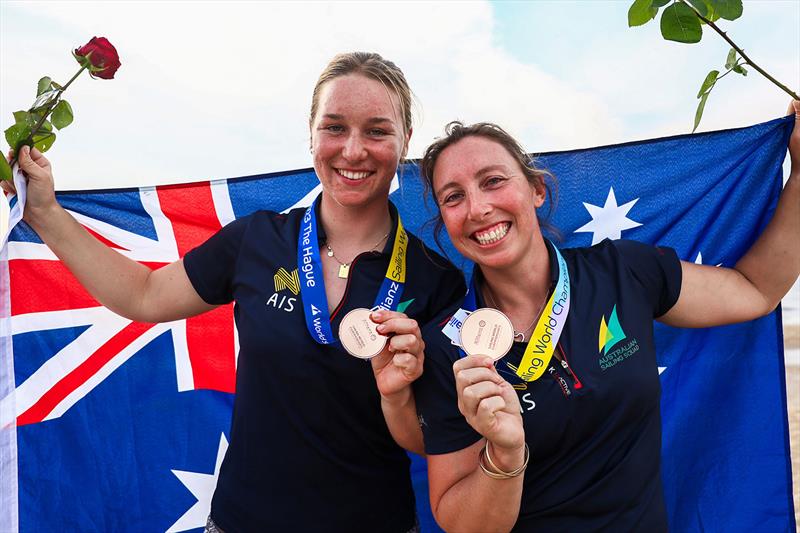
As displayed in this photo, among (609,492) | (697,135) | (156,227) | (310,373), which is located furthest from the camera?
(156,227)

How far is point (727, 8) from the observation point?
274 centimetres

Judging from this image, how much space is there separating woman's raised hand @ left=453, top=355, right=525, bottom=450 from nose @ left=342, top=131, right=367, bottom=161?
106 centimetres

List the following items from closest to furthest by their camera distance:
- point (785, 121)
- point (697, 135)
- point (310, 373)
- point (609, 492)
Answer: point (609, 492), point (310, 373), point (785, 121), point (697, 135)

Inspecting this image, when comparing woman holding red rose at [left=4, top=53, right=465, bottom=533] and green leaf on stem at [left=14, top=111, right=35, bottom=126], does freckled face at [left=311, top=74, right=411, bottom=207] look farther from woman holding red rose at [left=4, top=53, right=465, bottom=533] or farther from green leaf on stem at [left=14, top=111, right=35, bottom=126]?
green leaf on stem at [left=14, top=111, right=35, bottom=126]

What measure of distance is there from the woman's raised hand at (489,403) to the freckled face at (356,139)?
1.03 metres

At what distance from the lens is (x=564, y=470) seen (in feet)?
7.76

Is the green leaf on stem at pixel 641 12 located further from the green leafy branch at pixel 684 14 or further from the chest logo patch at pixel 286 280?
the chest logo patch at pixel 286 280

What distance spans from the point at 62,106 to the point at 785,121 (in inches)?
141

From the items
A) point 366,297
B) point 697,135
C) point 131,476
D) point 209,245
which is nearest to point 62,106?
point 209,245

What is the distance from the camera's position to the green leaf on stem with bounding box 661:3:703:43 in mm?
2811

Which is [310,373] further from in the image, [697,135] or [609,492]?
[697,135]

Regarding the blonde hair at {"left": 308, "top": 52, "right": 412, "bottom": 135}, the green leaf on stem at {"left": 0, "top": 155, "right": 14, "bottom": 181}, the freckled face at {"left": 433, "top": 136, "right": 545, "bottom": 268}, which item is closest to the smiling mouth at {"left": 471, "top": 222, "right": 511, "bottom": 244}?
the freckled face at {"left": 433, "top": 136, "right": 545, "bottom": 268}

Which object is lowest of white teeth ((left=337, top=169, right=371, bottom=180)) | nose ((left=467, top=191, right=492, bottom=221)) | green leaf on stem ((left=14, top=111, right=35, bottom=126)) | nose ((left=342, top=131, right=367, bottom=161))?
nose ((left=467, top=191, right=492, bottom=221))

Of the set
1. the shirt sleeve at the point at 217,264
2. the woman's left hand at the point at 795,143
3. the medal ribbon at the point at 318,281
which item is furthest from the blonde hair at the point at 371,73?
the woman's left hand at the point at 795,143
